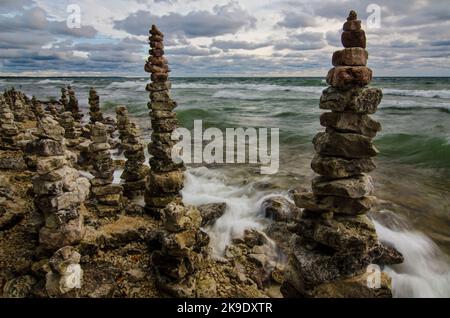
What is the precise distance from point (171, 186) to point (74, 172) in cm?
423

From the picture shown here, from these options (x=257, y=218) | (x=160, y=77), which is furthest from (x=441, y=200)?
(x=160, y=77)

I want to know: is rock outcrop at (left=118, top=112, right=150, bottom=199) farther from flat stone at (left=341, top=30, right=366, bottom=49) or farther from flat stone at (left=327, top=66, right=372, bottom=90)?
flat stone at (left=341, top=30, right=366, bottom=49)

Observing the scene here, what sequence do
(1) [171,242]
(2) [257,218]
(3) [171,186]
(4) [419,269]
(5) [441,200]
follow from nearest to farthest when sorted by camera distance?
(1) [171,242], (4) [419,269], (3) [171,186], (2) [257,218], (5) [441,200]

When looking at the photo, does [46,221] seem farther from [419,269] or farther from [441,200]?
[441,200]

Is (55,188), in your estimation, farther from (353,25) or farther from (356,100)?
(353,25)

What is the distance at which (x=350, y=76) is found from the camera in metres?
6.43

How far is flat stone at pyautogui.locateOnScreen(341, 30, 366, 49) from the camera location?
6.54 metres

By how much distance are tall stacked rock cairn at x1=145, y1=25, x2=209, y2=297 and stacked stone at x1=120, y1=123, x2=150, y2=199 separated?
166cm

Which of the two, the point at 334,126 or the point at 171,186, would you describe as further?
the point at 171,186

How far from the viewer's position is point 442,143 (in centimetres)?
2570

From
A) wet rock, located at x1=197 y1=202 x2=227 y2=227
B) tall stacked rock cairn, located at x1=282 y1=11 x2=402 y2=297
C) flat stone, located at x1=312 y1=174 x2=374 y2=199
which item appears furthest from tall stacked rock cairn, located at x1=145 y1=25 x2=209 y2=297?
flat stone, located at x1=312 y1=174 x2=374 y2=199

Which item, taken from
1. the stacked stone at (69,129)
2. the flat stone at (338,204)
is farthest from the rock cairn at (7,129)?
the flat stone at (338,204)

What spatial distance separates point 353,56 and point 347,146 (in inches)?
70.7

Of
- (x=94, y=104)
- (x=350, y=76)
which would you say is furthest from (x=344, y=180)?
(x=94, y=104)
